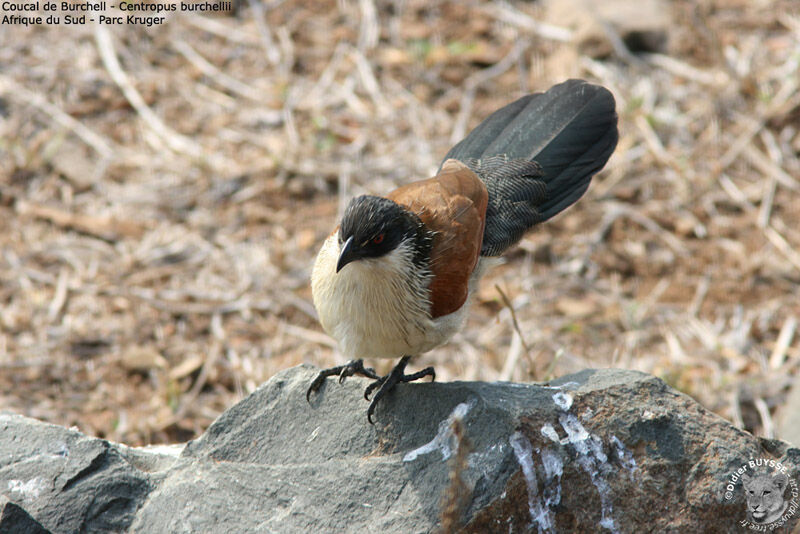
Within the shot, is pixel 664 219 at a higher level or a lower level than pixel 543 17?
lower

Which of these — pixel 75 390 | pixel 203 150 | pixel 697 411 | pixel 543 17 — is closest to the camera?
pixel 697 411

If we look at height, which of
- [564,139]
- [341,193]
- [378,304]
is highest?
[564,139]

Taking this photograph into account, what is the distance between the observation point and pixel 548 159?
4.60m

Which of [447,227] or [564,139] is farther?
[564,139]

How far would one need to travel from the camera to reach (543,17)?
816 cm

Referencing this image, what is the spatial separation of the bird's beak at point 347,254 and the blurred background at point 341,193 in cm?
145

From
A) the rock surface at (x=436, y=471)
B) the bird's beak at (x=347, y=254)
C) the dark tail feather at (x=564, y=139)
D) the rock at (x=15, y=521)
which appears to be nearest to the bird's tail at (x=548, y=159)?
the dark tail feather at (x=564, y=139)

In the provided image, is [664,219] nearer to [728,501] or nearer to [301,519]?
[728,501]

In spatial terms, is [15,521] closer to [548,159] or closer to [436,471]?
[436,471]

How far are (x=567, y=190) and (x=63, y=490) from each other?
2.85 metres

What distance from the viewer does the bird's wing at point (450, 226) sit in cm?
384

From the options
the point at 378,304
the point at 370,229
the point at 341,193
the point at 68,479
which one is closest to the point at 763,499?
the point at 378,304

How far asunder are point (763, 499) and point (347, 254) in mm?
1770

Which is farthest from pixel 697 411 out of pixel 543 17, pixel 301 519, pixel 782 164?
pixel 543 17
